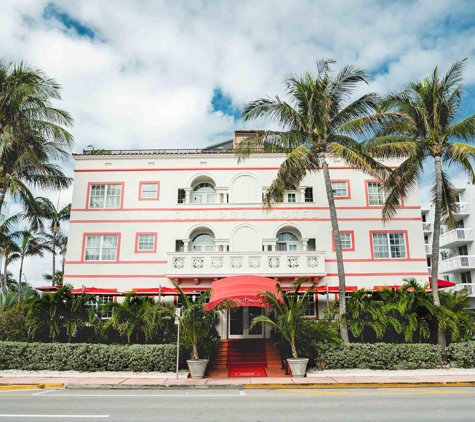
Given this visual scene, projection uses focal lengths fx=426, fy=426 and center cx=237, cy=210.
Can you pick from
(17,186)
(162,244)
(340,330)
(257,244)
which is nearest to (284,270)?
(257,244)

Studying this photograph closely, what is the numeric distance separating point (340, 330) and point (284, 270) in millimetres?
5461

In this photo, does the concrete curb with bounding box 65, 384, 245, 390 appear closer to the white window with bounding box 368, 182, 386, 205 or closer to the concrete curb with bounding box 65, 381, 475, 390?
the concrete curb with bounding box 65, 381, 475, 390

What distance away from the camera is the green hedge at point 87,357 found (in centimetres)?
1617

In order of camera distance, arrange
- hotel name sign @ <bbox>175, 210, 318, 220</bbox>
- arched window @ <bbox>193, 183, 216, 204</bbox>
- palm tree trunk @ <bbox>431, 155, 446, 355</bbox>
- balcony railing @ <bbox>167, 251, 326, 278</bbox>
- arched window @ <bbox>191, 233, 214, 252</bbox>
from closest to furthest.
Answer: palm tree trunk @ <bbox>431, 155, 446, 355</bbox>
balcony railing @ <bbox>167, 251, 326, 278</bbox>
hotel name sign @ <bbox>175, 210, 318, 220</bbox>
arched window @ <bbox>191, 233, 214, 252</bbox>
arched window @ <bbox>193, 183, 216, 204</bbox>

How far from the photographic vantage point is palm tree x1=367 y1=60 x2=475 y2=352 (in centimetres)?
1789

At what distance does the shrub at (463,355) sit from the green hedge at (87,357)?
1088 cm

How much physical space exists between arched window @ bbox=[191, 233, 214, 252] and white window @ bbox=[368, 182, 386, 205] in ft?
31.2

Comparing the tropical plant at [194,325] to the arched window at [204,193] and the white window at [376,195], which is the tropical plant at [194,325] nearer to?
the arched window at [204,193]

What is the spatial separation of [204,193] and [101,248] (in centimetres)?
680

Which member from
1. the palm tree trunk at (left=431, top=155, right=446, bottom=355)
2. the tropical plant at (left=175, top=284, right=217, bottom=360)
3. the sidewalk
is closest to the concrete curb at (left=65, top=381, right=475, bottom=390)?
the sidewalk

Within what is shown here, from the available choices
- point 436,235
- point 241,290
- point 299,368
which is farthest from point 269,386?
point 436,235

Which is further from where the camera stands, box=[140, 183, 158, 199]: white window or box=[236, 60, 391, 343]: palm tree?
box=[140, 183, 158, 199]: white window

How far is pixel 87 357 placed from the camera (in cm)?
1634

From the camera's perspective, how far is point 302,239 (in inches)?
949
